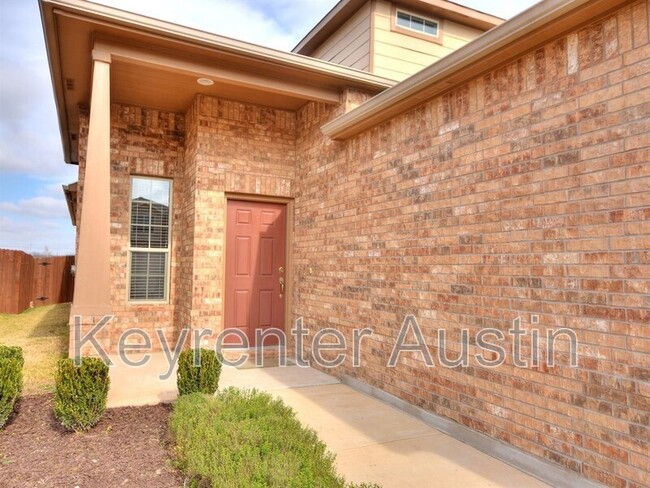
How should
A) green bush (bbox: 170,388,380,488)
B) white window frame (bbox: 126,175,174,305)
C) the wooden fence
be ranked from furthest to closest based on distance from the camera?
1. the wooden fence
2. white window frame (bbox: 126,175,174,305)
3. green bush (bbox: 170,388,380,488)

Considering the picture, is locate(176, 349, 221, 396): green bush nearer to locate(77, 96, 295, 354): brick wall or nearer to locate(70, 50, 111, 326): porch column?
locate(70, 50, 111, 326): porch column

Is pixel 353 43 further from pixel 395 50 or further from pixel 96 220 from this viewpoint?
pixel 96 220

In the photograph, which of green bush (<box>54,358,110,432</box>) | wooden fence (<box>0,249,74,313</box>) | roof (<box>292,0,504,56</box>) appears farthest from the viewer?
wooden fence (<box>0,249,74,313</box>)

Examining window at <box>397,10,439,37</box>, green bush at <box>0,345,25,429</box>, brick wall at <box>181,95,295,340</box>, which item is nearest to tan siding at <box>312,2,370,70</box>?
window at <box>397,10,439,37</box>

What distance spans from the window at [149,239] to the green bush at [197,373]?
3164 mm

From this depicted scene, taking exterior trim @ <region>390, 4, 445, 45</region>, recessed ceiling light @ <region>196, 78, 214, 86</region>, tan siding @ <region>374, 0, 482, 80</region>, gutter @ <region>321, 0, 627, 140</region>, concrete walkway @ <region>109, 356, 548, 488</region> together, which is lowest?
concrete walkway @ <region>109, 356, 548, 488</region>

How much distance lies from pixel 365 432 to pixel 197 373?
1605 millimetres

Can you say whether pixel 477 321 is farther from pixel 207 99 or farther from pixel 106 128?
pixel 207 99

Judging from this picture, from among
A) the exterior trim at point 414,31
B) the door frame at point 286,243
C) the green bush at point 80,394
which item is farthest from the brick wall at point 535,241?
the exterior trim at point 414,31

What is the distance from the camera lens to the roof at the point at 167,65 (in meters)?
4.68

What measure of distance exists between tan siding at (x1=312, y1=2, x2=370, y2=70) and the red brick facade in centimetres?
191

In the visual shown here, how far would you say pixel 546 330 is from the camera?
3033mm

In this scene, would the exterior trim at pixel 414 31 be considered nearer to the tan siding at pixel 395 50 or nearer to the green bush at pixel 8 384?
the tan siding at pixel 395 50

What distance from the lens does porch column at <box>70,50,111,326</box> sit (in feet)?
15.2
